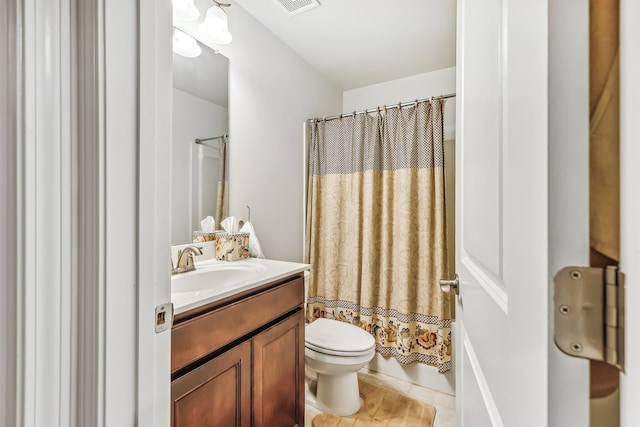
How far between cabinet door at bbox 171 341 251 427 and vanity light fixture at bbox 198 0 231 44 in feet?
4.77

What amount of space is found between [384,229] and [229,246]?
3.36ft

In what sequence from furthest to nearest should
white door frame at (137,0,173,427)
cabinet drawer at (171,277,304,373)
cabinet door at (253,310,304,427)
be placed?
cabinet door at (253,310,304,427) < cabinet drawer at (171,277,304,373) < white door frame at (137,0,173,427)

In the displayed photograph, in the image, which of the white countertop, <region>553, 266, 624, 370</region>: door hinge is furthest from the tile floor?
<region>553, 266, 624, 370</region>: door hinge

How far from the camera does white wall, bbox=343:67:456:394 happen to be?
1832 mm

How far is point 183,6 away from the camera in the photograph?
4.19 feet

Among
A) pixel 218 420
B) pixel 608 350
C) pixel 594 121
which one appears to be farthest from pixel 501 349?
pixel 218 420

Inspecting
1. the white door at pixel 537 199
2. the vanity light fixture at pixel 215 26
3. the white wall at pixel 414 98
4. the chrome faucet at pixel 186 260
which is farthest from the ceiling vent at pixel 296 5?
the chrome faucet at pixel 186 260

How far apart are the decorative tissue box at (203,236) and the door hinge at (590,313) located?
151cm

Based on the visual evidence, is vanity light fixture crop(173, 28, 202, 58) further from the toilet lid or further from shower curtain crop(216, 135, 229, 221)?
the toilet lid

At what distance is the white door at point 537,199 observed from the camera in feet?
0.87

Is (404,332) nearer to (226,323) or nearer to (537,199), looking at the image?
(226,323)

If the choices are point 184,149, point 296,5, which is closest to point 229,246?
point 184,149

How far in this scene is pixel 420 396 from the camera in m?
1.77

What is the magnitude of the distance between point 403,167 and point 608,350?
1691 mm
